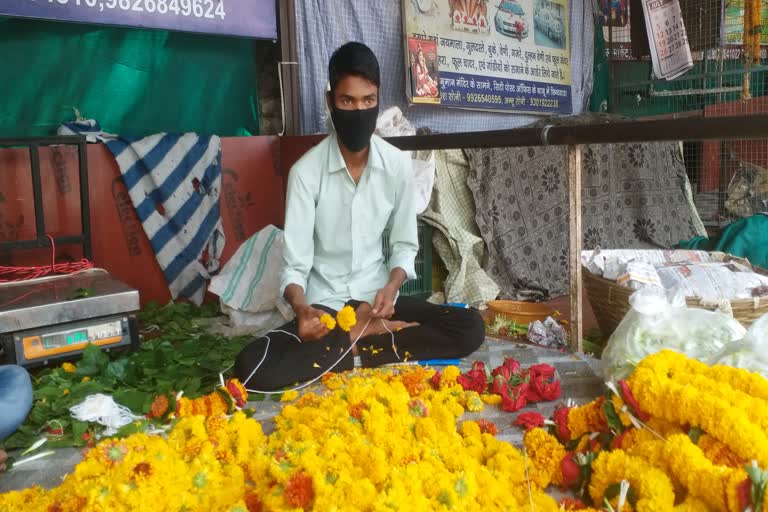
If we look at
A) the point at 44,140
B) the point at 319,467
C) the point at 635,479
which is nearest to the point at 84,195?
the point at 44,140

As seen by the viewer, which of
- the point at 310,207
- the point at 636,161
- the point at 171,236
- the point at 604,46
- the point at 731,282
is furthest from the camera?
the point at 604,46

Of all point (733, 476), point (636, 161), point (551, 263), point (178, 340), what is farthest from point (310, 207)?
point (636, 161)

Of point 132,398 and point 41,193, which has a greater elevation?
point 41,193

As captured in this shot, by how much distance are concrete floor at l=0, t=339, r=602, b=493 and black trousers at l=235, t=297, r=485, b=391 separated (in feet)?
0.37

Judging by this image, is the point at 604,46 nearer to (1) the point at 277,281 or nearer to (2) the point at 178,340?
(1) the point at 277,281

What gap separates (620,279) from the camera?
3779 millimetres

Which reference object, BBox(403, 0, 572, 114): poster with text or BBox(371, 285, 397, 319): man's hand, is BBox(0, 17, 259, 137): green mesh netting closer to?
BBox(403, 0, 572, 114): poster with text

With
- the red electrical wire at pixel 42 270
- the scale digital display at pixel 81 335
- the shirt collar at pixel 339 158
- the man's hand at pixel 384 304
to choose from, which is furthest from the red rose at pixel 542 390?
the red electrical wire at pixel 42 270

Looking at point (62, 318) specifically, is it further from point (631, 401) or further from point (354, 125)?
point (631, 401)

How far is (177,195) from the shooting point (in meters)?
4.90

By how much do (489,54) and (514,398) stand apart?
464 centimetres

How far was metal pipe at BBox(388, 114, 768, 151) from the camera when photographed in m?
2.75

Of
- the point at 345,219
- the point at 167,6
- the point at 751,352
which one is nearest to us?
the point at 751,352

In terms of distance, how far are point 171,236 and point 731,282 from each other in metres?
3.66
